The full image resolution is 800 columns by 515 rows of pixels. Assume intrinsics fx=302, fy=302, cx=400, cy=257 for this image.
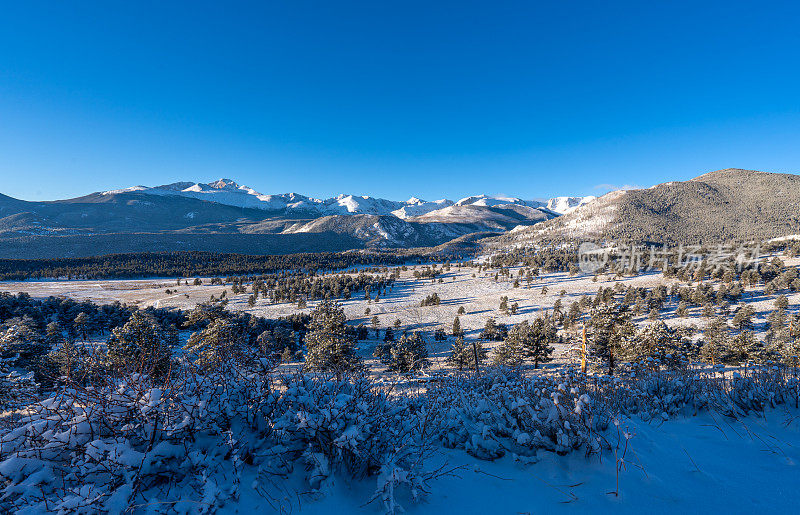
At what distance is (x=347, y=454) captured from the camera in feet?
11.0

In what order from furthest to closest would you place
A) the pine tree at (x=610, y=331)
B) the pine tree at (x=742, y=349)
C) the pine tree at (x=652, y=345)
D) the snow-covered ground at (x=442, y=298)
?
1. the snow-covered ground at (x=442, y=298)
2. the pine tree at (x=742, y=349)
3. the pine tree at (x=610, y=331)
4. the pine tree at (x=652, y=345)

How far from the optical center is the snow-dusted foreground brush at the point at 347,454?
247 cm

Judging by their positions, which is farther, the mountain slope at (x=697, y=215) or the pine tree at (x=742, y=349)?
the mountain slope at (x=697, y=215)

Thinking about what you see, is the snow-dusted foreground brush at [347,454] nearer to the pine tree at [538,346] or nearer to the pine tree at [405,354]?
the pine tree at [405,354]

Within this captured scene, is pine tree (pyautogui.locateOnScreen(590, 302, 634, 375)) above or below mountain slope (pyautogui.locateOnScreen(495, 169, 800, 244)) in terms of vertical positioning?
below

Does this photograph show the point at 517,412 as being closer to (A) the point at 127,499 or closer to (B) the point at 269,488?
(B) the point at 269,488

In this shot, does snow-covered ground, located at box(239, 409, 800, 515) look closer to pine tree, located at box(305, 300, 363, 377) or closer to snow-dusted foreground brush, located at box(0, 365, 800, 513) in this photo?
snow-dusted foreground brush, located at box(0, 365, 800, 513)

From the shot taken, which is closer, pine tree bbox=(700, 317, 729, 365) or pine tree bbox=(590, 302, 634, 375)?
pine tree bbox=(590, 302, 634, 375)

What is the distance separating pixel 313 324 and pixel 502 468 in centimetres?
2161

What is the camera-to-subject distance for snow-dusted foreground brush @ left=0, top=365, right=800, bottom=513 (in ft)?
8.12

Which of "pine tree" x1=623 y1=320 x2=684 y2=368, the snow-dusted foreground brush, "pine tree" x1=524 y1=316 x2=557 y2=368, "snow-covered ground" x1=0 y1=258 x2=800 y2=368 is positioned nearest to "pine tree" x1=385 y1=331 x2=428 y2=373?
"snow-covered ground" x1=0 y1=258 x2=800 y2=368

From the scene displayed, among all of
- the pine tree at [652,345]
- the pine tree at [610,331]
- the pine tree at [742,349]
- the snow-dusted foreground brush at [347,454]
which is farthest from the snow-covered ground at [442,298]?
the snow-dusted foreground brush at [347,454]

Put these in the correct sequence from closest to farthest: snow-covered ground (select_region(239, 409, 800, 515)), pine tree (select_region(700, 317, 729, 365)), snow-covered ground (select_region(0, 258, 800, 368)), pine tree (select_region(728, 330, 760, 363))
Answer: snow-covered ground (select_region(239, 409, 800, 515))
pine tree (select_region(728, 330, 760, 363))
pine tree (select_region(700, 317, 729, 365))
snow-covered ground (select_region(0, 258, 800, 368))

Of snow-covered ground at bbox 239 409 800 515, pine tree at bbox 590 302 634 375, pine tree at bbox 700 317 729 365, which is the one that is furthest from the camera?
pine tree at bbox 700 317 729 365
